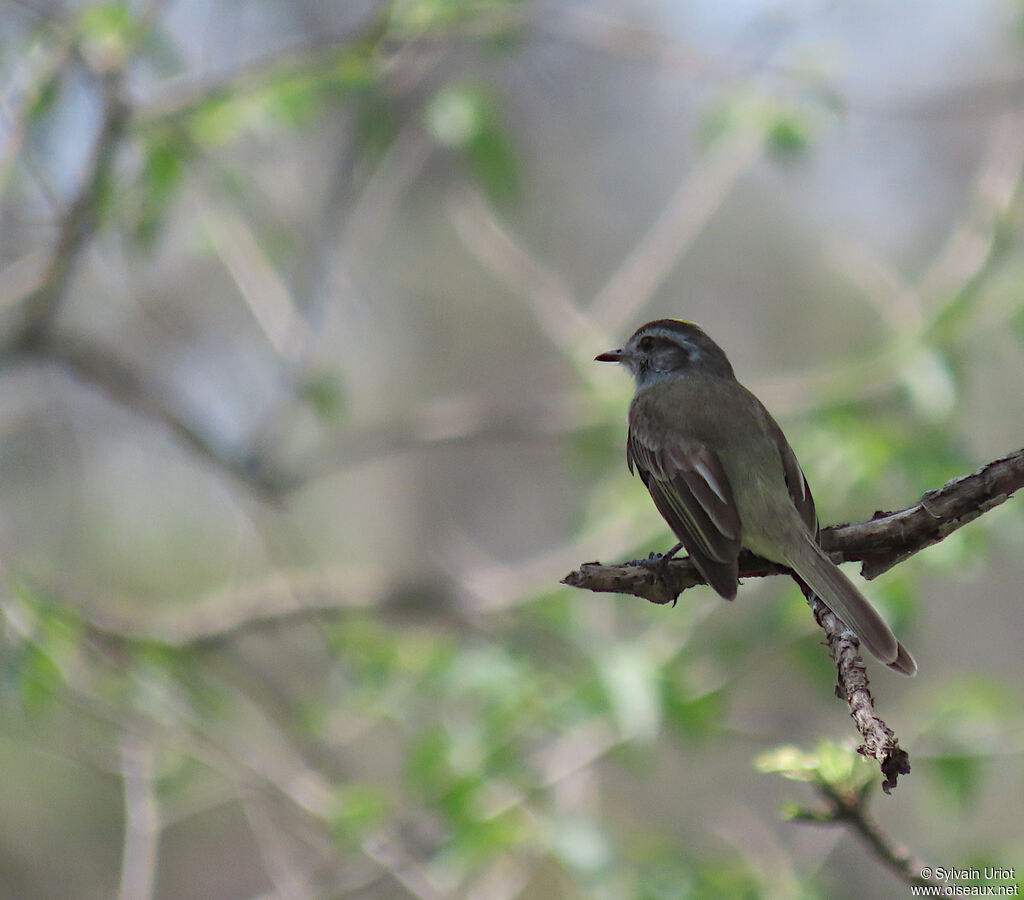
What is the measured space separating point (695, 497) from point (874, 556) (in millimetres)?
1003

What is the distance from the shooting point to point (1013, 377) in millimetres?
11562

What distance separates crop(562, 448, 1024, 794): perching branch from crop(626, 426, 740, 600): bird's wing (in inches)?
5.8

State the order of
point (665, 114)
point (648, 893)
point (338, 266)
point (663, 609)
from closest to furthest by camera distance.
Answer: point (648, 893), point (663, 609), point (338, 266), point (665, 114)

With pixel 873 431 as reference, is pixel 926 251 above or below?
above

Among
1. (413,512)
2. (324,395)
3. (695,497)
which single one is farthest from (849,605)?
(413,512)

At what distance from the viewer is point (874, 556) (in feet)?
9.67

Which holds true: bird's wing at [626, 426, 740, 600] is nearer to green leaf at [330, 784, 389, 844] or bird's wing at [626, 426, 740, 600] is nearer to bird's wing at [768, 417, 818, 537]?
bird's wing at [768, 417, 818, 537]

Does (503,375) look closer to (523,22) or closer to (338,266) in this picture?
(338,266)

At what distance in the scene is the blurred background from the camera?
5.29m

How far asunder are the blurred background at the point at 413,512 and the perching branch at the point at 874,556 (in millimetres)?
229

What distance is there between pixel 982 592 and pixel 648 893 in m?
8.74

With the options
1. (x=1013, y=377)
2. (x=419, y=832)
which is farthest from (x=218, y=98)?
(x=1013, y=377)

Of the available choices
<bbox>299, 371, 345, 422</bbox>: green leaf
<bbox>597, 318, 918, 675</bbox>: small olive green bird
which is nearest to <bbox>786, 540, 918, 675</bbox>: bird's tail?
<bbox>597, 318, 918, 675</bbox>: small olive green bird

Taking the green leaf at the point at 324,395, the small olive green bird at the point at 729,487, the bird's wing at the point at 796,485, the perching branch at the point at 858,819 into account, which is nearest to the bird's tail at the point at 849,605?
the small olive green bird at the point at 729,487
